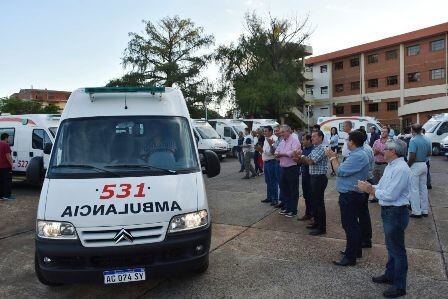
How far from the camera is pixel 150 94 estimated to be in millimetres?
5543

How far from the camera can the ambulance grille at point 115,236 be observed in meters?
3.89

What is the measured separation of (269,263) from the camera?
5.45m

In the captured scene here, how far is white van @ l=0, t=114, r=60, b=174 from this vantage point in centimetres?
1233

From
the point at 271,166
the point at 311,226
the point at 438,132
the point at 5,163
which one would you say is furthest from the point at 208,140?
the point at 311,226

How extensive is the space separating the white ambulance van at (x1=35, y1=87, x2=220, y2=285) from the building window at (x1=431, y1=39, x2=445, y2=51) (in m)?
44.5

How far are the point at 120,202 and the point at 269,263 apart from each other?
2.43 meters

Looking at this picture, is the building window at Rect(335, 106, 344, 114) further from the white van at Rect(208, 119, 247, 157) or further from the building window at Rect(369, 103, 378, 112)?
the white van at Rect(208, 119, 247, 157)

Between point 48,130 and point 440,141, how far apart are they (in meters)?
19.9

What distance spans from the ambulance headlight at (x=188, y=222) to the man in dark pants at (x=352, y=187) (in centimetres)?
202

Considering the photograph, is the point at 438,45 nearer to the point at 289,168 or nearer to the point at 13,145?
the point at 289,168

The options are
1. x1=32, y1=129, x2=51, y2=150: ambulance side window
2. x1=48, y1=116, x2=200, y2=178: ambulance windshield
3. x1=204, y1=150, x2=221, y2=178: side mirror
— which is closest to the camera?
x1=48, y1=116, x2=200, y2=178: ambulance windshield

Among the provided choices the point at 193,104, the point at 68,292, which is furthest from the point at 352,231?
the point at 193,104

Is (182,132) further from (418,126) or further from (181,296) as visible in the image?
(418,126)

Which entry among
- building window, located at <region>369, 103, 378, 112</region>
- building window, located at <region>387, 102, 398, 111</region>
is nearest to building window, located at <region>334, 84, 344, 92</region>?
building window, located at <region>369, 103, 378, 112</region>
